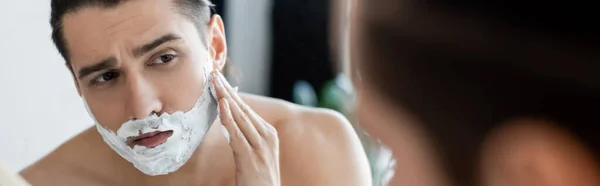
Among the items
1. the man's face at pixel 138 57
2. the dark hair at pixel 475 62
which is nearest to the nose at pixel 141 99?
the man's face at pixel 138 57

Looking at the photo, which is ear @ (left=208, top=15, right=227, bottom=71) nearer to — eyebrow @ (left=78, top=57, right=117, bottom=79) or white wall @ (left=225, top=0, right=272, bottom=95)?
white wall @ (left=225, top=0, right=272, bottom=95)

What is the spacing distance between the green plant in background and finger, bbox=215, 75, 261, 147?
0.24 feet

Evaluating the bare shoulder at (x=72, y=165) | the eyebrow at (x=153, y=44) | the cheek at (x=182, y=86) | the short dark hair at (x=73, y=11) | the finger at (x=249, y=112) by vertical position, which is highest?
the short dark hair at (x=73, y=11)

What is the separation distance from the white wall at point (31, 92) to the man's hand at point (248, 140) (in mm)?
175

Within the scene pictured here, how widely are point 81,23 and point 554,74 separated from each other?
0.50 metres

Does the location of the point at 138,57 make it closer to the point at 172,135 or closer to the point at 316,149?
the point at 172,135

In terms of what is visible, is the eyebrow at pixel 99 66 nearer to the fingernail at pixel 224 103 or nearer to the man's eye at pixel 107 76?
the man's eye at pixel 107 76

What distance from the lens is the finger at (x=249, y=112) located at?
75 cm

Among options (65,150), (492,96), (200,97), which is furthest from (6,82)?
(492,96)

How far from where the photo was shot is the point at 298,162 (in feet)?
2.54

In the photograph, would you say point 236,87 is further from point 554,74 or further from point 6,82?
point 554,74

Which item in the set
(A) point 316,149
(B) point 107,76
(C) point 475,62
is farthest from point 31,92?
(C) point 475,62

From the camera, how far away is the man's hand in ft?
2.46

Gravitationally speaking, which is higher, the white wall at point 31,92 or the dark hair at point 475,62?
the dark hair at point 475,62
